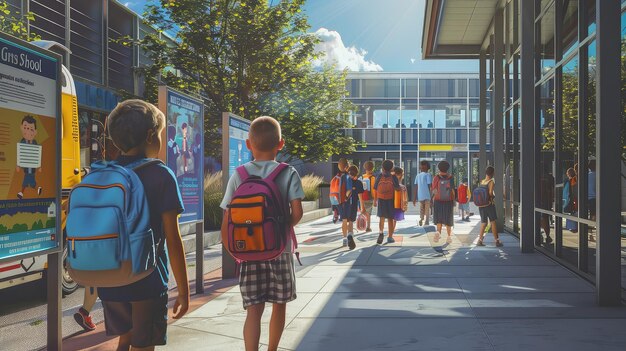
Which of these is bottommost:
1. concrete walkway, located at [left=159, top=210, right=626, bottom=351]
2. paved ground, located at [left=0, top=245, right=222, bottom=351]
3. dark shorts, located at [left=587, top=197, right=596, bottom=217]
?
paved ground, located at [left=0, top=245, right=222, bottom=351]

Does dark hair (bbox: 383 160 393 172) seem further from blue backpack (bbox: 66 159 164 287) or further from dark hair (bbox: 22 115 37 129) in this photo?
blue backpack (bbox: 66 159 164 287)

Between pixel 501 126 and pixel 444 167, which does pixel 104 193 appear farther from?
pixel 501 126

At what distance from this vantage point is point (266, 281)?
3869 mm

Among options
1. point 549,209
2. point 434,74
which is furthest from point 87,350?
point 434,74

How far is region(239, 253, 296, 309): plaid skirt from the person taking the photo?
385cm

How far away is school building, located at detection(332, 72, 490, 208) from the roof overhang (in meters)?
19.9

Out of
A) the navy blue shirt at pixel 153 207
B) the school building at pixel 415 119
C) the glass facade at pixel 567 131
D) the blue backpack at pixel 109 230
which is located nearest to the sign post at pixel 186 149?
the navy blue shirt at pixel 153 207

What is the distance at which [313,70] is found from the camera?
2222 centimetres

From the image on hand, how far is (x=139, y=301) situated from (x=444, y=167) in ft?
33.8

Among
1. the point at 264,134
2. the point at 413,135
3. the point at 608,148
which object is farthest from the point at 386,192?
the point at 413,135

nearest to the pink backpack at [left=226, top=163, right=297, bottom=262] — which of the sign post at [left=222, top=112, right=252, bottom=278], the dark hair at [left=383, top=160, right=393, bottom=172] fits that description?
the sign post at [left=222, top=112, right=252, bottom=278]

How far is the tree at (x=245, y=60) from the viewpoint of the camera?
1908cm

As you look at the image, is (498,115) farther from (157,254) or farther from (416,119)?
(416,119)

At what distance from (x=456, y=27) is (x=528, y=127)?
24.6 feet
